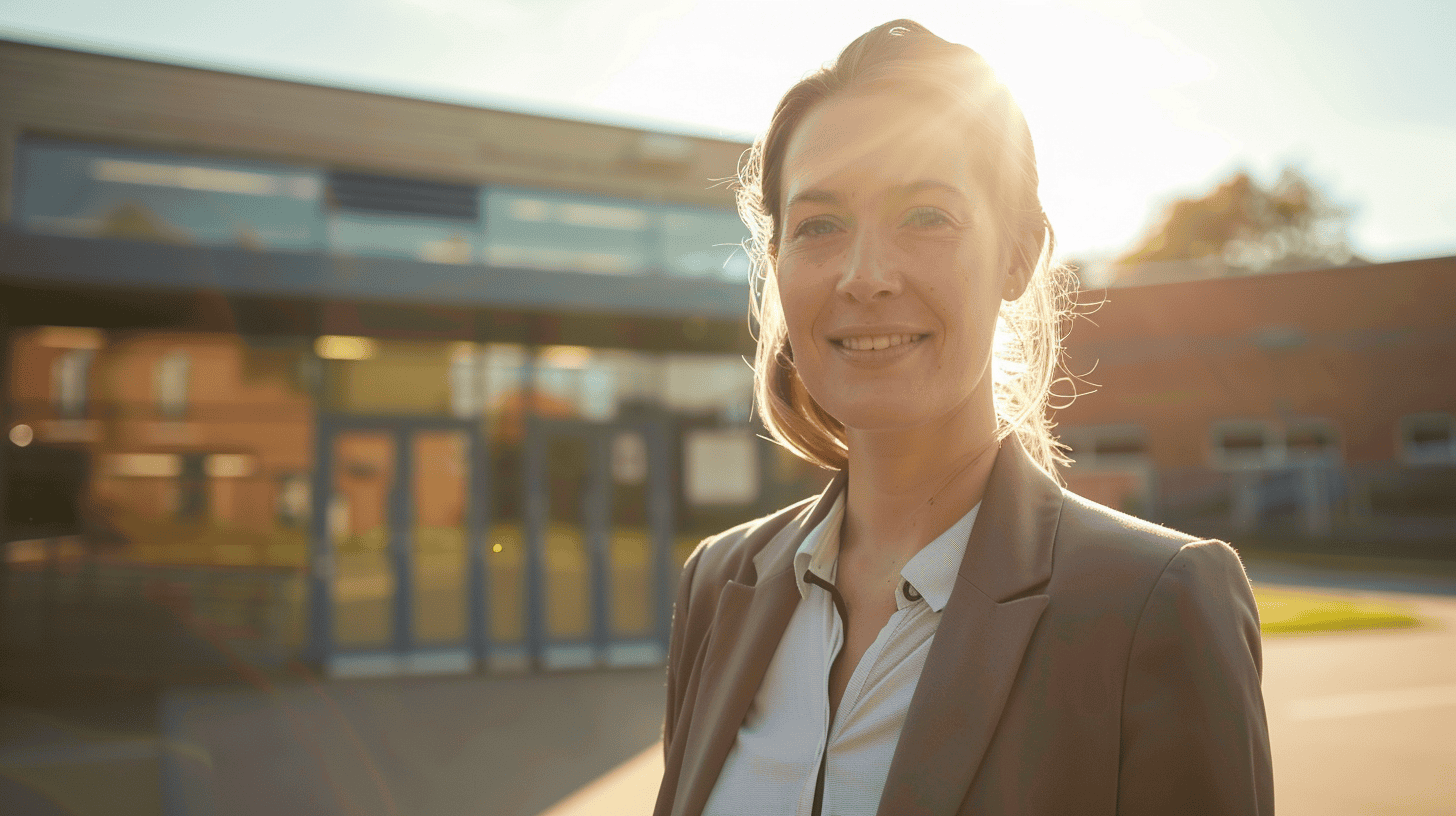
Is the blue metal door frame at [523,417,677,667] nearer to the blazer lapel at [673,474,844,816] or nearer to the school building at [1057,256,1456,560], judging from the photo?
the blazer lapel at [673,474,844,816]

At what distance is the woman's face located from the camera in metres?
1.40

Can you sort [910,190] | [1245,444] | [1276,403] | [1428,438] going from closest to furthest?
[910,190] < [1428,438] < [1276,403] < [1245,444]

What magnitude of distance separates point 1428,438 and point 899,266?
2777 centimetres

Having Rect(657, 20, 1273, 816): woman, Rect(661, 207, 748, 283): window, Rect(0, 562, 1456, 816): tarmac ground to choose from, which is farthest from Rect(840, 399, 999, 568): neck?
Rect(661, 207, 748, 283): window

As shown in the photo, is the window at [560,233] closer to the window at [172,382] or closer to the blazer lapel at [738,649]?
the window at [172,382]

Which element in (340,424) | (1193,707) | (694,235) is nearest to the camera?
(1193,707)

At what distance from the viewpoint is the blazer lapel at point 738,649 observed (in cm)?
158

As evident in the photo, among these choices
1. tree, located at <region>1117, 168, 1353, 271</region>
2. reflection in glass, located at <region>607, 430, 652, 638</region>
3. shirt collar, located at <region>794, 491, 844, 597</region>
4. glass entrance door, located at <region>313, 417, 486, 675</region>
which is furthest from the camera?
tree, located at <region>1117, 168, 1353, 271</region>

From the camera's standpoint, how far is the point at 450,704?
852 centimetres

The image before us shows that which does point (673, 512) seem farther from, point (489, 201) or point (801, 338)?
point (801, 338)

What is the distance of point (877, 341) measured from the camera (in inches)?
56.3

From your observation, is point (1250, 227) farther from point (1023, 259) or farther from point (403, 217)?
point (1023, 259)

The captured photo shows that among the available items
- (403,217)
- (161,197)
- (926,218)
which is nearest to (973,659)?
(926,218)

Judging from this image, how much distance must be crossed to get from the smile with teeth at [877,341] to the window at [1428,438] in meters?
27.2
